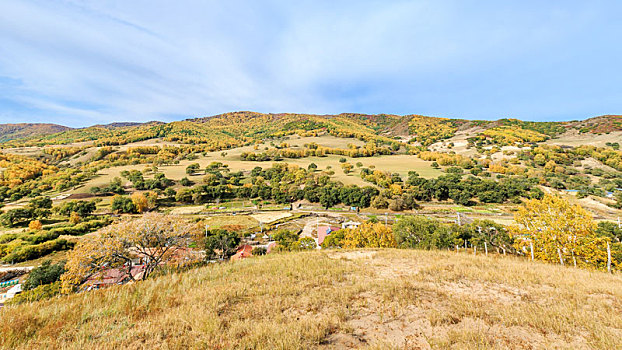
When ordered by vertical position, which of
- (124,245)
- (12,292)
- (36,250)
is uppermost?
(124,245)

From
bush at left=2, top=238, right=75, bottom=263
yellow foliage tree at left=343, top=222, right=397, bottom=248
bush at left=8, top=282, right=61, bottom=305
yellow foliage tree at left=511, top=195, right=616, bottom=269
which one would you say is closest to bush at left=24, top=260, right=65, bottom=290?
bush at left=8, top=282, right=61, bottom=305

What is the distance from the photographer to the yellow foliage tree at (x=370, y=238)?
30125 millimetres

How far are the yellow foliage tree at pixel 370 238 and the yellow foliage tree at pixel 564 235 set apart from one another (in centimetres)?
1669

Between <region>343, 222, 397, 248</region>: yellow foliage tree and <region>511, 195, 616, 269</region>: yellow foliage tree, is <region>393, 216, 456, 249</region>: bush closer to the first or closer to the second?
<region>343, 222, 397, 248</region>: yellow foliage tree

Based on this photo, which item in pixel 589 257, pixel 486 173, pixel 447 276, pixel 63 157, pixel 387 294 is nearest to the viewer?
pixel 387 294

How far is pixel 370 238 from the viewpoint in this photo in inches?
1192

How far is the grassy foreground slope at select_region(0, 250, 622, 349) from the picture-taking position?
4051 mm

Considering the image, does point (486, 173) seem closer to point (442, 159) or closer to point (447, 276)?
point (442, 159)

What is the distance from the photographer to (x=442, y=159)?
100750 mm

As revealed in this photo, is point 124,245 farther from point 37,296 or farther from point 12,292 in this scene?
point 12,292

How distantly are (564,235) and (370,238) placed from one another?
19.0 meters

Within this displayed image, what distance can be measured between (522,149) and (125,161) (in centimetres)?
20721

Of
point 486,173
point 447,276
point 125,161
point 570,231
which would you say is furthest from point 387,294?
point 125,161

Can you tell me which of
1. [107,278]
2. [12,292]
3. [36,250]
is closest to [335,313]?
[107,278]
